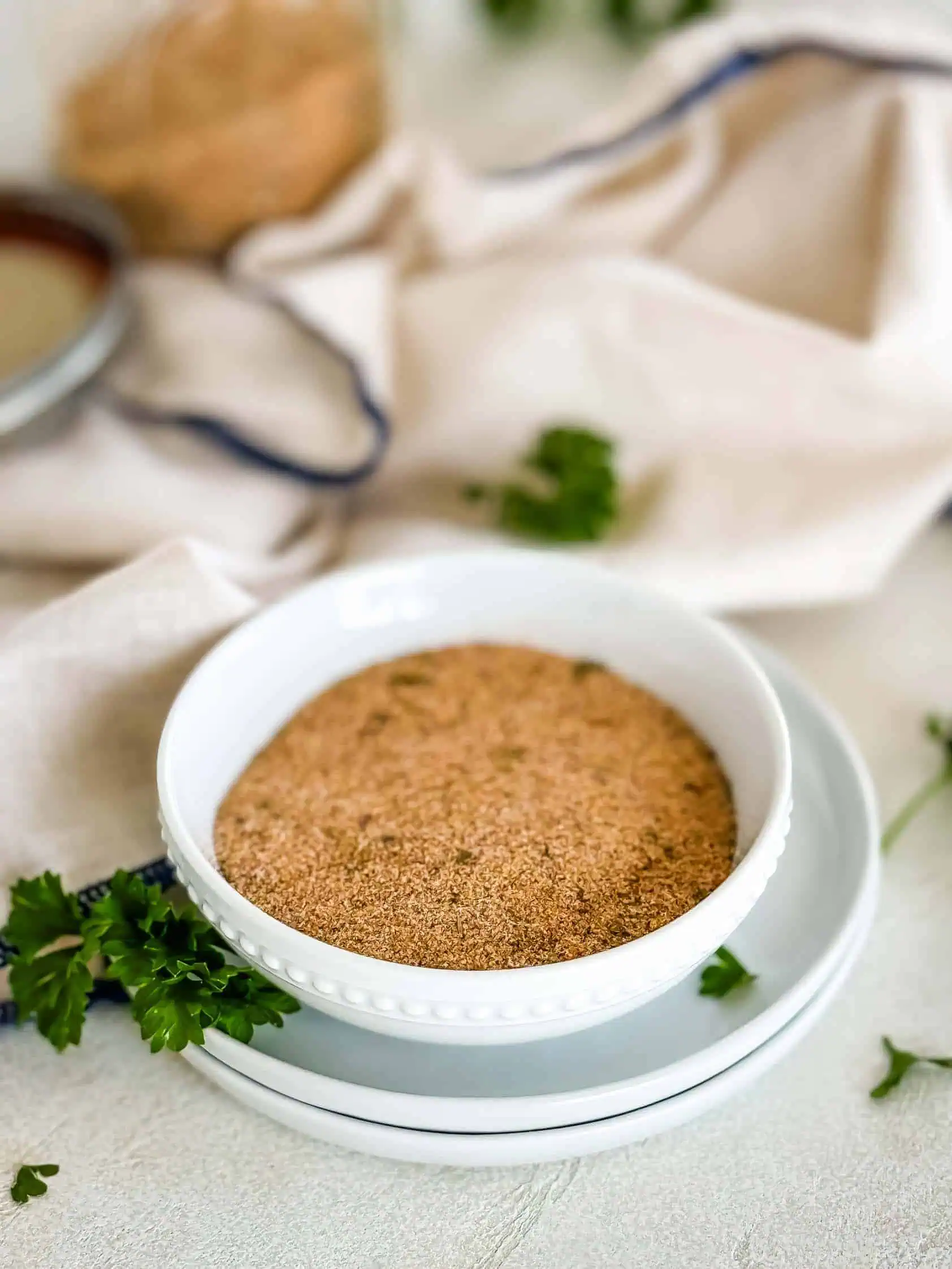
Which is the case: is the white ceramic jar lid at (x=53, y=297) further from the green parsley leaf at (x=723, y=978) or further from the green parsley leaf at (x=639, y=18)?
the green parsley leaf at (x=639, y=18)

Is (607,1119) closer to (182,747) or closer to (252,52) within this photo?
(182,747)

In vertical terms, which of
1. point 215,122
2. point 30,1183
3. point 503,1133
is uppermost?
point 215,122

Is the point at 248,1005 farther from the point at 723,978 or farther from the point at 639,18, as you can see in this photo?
the point at 639,18

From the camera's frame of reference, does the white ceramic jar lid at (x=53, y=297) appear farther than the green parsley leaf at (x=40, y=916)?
Yes

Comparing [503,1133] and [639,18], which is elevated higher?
[639,18]

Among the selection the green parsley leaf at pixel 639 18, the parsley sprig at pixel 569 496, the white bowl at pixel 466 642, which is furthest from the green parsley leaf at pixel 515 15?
the white bowl at pixel 466 642

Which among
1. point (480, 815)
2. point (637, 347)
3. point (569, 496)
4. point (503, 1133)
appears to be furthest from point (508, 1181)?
point (637, 347)

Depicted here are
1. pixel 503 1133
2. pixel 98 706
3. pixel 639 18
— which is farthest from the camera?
pixel 639 18

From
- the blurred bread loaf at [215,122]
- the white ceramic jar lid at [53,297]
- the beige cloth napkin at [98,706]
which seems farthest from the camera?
the blurred bread loaf at [215,122]
